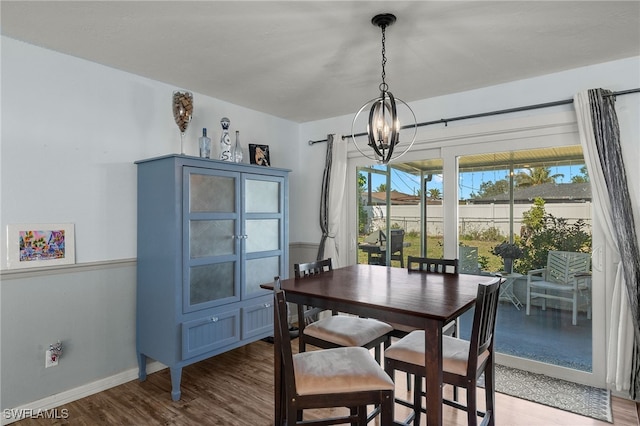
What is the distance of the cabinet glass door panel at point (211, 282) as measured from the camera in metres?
2.70

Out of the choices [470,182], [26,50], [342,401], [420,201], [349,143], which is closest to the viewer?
[342,401]

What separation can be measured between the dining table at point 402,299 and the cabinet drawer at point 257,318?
3.07 ft

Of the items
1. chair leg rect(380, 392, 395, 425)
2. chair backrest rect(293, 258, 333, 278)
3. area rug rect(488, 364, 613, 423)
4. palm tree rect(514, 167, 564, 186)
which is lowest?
area rug rect(488, 364, 613, 423)

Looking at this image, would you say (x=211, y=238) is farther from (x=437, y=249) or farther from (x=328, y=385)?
(x=437, y=249)

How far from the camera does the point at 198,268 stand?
2725mm

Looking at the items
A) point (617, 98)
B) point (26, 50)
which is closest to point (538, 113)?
point (617, 98)

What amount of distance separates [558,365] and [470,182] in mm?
1606

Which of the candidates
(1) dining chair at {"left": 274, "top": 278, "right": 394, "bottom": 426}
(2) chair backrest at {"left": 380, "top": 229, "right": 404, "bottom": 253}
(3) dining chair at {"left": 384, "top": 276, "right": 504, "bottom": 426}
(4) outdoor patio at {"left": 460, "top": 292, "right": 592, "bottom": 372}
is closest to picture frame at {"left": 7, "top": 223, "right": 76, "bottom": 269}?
(1) dining chair at {"left": 274, "top": 278, "right": 394, "bottom": 426}

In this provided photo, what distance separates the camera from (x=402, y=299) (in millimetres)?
1766

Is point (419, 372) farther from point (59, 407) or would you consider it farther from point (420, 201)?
point (59, 407)

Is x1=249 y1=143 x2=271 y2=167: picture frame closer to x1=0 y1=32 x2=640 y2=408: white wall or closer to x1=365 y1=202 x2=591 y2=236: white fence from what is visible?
x1=0 y1=32 x2=640 y2=408: white wall

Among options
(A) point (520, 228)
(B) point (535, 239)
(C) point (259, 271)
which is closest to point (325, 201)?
(C) point (259, 271)

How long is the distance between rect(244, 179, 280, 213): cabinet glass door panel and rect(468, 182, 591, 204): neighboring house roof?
1.90m

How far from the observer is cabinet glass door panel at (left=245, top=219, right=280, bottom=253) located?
3.14 meters
